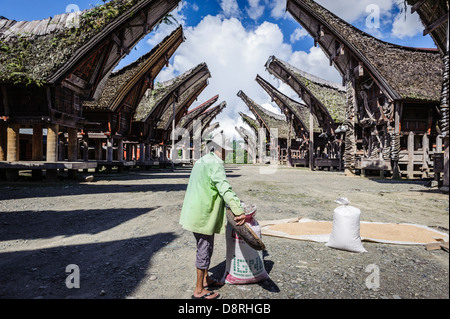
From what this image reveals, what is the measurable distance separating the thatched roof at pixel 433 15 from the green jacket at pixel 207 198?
31.8 ft

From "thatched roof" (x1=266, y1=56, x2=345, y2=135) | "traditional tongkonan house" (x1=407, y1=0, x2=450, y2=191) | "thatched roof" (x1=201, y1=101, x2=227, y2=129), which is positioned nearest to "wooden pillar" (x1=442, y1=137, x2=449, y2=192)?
"traditional tongkonan house" (x1=407, y1=0, x2=450, y2=191)

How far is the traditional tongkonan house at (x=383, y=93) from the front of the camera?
14.9 metres

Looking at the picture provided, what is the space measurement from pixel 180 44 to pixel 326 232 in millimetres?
19987

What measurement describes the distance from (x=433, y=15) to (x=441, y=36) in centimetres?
167

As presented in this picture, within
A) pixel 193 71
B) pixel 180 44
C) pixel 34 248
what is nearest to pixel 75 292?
pixel 34 248

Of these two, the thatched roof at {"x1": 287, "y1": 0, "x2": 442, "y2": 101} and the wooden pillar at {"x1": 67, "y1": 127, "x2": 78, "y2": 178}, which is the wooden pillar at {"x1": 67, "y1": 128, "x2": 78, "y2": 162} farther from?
the thatched roof at {"x1": 287, "y1": 0, "x2": 442, "y2": 101}

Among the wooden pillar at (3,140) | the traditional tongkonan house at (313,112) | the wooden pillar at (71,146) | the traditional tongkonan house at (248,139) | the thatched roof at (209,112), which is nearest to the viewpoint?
the wooden pillar at (3,140)

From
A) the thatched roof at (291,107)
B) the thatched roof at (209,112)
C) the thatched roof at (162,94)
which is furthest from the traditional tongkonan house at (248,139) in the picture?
the thatched roof at (162,94)

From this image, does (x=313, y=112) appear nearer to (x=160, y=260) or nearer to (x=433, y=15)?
(x=433, y=15)

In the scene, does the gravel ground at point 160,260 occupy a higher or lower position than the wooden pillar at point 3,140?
lower

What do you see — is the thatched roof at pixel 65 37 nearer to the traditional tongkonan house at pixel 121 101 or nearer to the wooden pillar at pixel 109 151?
the traditional tongkonan house at pixel 121 101

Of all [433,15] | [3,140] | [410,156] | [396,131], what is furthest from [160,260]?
[410,156]

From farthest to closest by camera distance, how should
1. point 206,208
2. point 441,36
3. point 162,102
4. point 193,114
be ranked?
point 193,114 → point 162,102 → point 441,36 → point 206,208

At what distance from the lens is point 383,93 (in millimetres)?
15609
